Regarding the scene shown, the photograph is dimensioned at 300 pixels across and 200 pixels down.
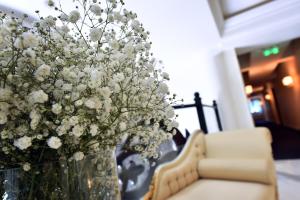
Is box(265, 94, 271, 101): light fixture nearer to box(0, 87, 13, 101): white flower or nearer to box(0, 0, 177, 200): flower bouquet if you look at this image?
box(0, 0, 177, 200): flower bouquet

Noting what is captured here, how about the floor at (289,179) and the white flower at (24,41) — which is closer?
the white flower at (24,41)

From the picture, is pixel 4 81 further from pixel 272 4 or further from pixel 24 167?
pixel 272 4

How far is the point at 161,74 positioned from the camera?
728 mm

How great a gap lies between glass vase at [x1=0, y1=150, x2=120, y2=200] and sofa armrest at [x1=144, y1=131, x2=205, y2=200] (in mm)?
1142

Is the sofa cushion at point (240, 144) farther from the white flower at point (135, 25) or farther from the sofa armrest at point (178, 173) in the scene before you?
the white flower at point (135, 25)

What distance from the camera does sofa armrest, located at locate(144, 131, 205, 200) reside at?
171cm

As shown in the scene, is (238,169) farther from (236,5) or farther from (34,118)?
(236,5)

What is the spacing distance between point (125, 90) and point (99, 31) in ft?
0.57

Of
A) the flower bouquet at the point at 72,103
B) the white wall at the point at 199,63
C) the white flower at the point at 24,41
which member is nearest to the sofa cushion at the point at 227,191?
the flower bouquet at the point at 72,103

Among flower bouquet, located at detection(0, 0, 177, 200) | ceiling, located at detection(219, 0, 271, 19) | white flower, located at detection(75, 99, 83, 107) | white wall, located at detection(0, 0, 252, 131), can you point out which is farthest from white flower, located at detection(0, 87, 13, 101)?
ceiling, located at detection(219, 0, 271, 19)

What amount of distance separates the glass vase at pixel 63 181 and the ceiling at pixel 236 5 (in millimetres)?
2788

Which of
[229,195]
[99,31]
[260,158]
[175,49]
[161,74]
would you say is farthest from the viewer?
[175,49]

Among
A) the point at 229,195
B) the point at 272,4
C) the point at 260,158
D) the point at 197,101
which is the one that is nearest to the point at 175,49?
the point at 197,101

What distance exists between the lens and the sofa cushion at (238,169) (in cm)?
180
